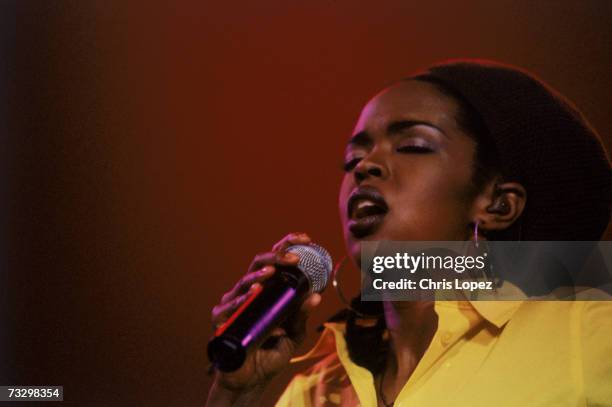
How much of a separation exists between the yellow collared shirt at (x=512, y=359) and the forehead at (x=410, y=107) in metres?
0.46

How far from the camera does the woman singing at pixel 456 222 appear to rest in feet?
4.90

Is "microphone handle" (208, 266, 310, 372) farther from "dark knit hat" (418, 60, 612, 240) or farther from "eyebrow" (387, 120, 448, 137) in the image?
"dark knit hat" (418, 60, 612, 240)

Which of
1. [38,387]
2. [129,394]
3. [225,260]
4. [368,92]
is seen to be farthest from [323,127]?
[38,387]

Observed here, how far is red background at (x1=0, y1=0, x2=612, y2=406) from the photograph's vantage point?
1883 millimetres

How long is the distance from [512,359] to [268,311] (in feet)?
2.01

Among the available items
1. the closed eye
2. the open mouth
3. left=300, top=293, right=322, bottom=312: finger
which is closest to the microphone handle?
left=300, top=293, right=322, bottom=312: finger

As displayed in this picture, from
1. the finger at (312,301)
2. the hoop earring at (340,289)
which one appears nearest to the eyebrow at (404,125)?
the hoop earring at (340,289)

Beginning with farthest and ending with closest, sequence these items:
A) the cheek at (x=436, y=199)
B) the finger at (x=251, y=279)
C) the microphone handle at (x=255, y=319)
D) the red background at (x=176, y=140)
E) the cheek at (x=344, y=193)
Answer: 1. the red background at (x=176, y=140)
2. the cheek at (x=344, y=193)
3. the cheek at (x=436, y=199)
4. the finger at (x=251, y=279)
5. the microphone handle at (x=255, y=319)

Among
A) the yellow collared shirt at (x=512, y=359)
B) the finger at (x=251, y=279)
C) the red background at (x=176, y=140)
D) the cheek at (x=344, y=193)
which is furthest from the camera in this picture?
the red background at (x=176, y=140)

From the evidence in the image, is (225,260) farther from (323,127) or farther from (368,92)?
(368,92)

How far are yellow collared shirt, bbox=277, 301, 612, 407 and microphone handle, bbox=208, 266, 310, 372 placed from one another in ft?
1.47

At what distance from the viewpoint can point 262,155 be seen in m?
1.96

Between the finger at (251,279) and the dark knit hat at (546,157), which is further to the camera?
the dark knit hat at (546,157)

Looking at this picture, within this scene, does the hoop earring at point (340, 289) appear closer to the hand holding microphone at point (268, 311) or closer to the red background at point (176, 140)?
the red background at point (176, 140)
